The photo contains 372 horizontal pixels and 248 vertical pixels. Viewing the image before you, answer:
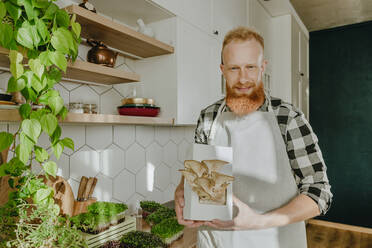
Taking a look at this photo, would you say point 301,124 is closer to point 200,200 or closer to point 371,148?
point 200,200

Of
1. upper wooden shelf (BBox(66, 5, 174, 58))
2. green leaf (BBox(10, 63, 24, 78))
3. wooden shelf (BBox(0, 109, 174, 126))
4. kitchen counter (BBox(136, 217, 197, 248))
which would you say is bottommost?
kitchen counter (BBox(136, 217, 197, 248))

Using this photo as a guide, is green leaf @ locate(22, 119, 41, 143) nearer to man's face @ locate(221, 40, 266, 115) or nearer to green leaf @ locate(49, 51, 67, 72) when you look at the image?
green leaf @ locate(49, 51, 67, 72)

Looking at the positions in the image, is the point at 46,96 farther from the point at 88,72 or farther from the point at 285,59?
the point at 285,59

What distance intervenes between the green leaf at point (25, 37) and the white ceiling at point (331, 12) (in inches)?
118

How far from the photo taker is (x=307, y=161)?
2.91ft

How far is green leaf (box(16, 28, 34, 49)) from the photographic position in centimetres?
72

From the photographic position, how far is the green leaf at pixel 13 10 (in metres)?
0.70

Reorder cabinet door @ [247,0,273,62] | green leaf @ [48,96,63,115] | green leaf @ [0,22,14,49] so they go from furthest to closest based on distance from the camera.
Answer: cabinet door @ [247,0,273,62]
green leaf @ [48,96,63,115]
green leaf @ [0,22,14,49]

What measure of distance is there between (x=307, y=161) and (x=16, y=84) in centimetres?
91

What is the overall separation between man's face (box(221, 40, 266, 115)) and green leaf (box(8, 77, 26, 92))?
630 millimetres

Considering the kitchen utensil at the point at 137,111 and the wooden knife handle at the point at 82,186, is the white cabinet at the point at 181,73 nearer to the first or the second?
the kitchen utensil at the point at 137,111

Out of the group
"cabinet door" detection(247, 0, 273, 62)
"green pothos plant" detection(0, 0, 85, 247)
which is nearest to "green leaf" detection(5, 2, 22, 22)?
"green pothos plant" detection(0, 0, 85, 247)

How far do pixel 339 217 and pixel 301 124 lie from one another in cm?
336

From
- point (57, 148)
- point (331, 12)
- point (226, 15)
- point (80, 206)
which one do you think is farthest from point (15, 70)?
point (331, 12)
